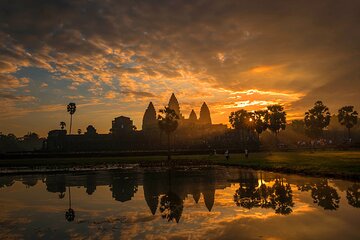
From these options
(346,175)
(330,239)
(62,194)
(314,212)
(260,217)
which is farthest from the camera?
(346,175)

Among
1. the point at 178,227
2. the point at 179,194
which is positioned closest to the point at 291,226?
the point at 178,227

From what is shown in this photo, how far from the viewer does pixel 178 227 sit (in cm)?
1106

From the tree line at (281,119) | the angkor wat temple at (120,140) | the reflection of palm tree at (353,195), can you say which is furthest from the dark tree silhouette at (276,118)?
the reflection of palm tree at (353,195)

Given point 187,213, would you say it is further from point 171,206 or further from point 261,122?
point 261,122

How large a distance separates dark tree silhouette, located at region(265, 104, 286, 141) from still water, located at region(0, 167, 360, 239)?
88.9 metres

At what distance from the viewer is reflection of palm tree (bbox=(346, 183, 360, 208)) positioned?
14.6 metres

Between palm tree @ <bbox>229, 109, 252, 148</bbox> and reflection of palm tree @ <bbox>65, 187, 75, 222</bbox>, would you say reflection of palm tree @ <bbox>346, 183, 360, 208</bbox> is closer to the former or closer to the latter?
reflection of palm tree @ <bbox>65, 187, 75, 222</bbox>

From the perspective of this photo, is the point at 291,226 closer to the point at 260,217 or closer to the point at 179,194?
the point at 260,217

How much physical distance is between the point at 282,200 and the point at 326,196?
263 centimetres

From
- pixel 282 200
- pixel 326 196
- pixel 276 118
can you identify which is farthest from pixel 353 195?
pixel 276 118

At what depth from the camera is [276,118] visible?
106875 millimetres

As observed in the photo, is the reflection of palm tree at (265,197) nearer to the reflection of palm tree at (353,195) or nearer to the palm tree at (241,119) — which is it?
the reflection of palm tree at (353,195)

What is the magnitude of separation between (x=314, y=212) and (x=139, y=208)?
748 cm

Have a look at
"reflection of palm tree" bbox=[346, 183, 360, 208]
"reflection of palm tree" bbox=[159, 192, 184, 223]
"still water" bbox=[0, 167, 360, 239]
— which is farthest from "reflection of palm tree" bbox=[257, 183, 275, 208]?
"reflection of palm tree" bbox=[159, 192, 184, 223]
